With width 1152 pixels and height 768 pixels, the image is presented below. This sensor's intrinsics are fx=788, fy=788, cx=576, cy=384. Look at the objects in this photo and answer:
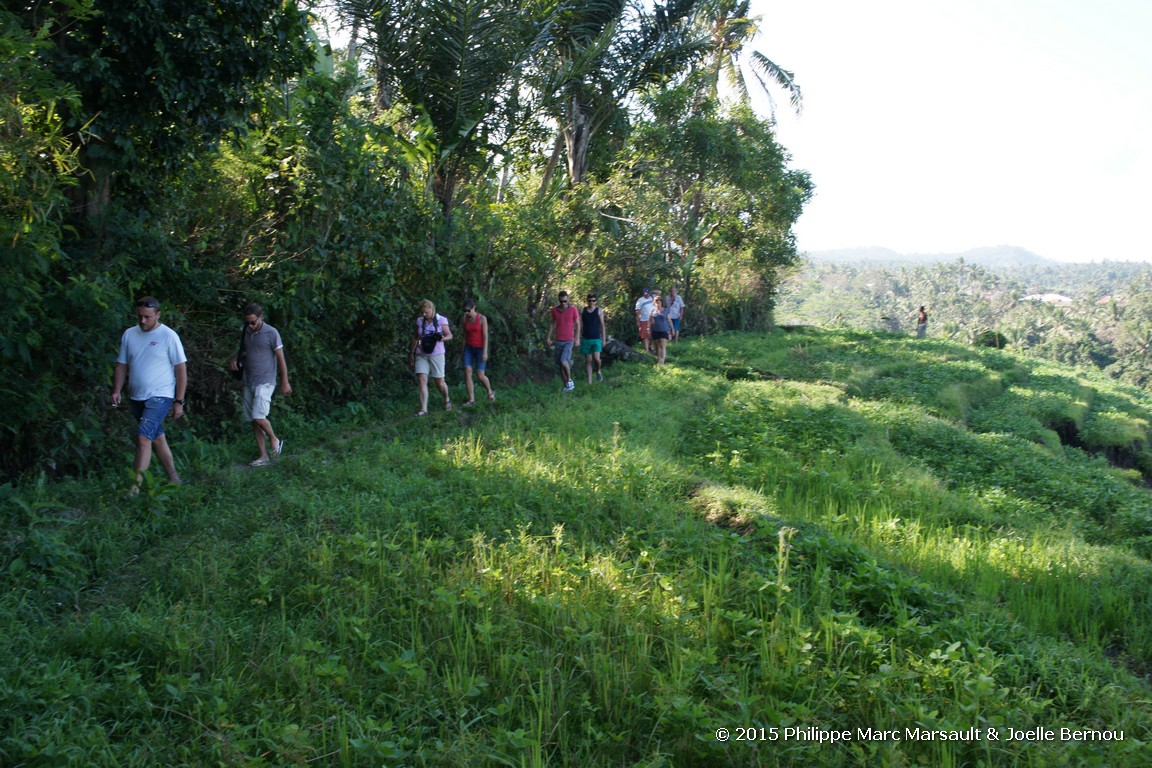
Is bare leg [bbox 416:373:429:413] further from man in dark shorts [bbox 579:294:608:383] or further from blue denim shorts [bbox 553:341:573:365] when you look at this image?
man in dark shorts [bbox 579:294:608:383]

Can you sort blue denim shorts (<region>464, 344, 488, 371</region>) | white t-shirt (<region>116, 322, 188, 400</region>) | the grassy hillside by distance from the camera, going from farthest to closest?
1. blue denim shorts (<region>464, 344, 488, 371</region>)
2. white t-shirt (<region>116, 322, 188, 400</region>)
3. the grassy hillside

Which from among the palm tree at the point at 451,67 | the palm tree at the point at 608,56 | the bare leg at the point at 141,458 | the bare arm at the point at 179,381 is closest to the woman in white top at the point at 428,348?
the palm tree at the point at 451,67

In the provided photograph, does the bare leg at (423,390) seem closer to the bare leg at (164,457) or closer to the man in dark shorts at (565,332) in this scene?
the man in dark shorts at (565,332)

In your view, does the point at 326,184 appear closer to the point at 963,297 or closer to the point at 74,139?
the point at 74,139

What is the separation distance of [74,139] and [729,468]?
24.3 ft

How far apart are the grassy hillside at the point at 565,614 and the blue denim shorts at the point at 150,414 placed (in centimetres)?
64

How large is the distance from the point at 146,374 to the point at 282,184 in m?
3.74

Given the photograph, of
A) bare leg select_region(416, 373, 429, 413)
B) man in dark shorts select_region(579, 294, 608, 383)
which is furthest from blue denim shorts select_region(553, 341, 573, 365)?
bare leg select_region(416, 373, 429, 413)

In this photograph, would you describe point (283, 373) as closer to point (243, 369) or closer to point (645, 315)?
point (243, 369)

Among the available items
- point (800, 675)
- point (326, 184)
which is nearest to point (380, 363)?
point (326, 184)

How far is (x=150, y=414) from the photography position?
23.0 ft

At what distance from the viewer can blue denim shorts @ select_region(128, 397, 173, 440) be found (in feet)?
23.0

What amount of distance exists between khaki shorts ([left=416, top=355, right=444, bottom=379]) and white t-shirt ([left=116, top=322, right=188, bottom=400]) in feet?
14.5

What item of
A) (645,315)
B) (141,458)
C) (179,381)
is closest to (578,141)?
(645,315)
